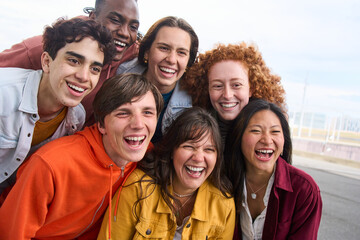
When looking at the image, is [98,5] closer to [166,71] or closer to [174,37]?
[174,37]

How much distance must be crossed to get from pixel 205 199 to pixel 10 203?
4.82 ft

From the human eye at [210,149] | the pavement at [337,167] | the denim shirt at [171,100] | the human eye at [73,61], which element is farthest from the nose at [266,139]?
the pavement at [337,167]

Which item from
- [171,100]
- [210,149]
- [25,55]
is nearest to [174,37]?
[171,100]

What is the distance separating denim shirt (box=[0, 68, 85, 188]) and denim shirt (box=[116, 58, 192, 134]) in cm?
103

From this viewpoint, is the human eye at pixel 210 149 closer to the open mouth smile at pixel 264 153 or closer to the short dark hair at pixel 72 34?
the open mouth smile at pixel 264 153

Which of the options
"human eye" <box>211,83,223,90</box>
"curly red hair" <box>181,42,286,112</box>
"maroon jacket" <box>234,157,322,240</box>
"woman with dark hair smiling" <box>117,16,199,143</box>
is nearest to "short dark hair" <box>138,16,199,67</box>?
"woman with dark hair smiling" <box>117,16,199,143</box>

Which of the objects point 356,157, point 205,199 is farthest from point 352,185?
point 205,199

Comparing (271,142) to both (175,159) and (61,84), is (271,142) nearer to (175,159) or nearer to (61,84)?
(175,159)

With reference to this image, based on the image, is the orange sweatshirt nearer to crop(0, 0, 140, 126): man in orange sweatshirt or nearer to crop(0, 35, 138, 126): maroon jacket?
crop(0, 0, 140, 126): man in orange sweatshirt

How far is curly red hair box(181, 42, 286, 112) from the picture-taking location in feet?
9.36

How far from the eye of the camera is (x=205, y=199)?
2.42 meters

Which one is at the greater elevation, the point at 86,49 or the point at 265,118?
the point at 86,49

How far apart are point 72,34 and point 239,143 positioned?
1.67 metres

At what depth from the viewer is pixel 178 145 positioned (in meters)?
2.39
